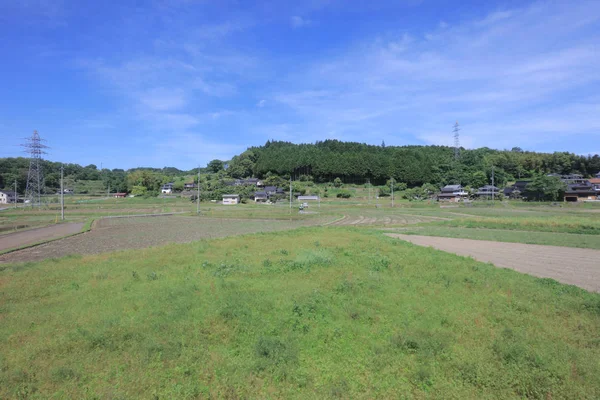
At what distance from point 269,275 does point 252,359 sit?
18.7 feet

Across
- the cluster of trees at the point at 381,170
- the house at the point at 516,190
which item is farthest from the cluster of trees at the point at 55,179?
the house at the point at 516,190

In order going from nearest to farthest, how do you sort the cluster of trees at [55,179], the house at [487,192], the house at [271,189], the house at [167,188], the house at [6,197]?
the house at [487,192], the house at [6,197], the house at [271,189], the cluster of trees at [55,179], the house at [167,188]

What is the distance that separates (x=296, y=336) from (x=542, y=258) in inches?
627

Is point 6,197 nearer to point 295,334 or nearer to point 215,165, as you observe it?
point 215,165

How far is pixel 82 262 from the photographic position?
1469cm

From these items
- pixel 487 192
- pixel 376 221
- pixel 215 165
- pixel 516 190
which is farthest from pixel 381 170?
pixel 215 165

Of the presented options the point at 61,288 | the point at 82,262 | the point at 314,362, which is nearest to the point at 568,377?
the point at 314,362

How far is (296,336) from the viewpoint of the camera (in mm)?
6836

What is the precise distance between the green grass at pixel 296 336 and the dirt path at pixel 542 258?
2646 mm

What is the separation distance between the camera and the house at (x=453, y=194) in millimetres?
85875

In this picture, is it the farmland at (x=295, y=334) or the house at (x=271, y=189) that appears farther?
the house at (x=271, y=189)

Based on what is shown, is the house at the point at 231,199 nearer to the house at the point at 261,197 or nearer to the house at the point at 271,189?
the house at the point at 261,197

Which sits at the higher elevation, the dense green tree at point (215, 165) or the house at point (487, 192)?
the dense green tree at point (215, 165)

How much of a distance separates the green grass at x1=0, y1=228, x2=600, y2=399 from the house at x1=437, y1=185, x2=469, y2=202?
81.6 m
